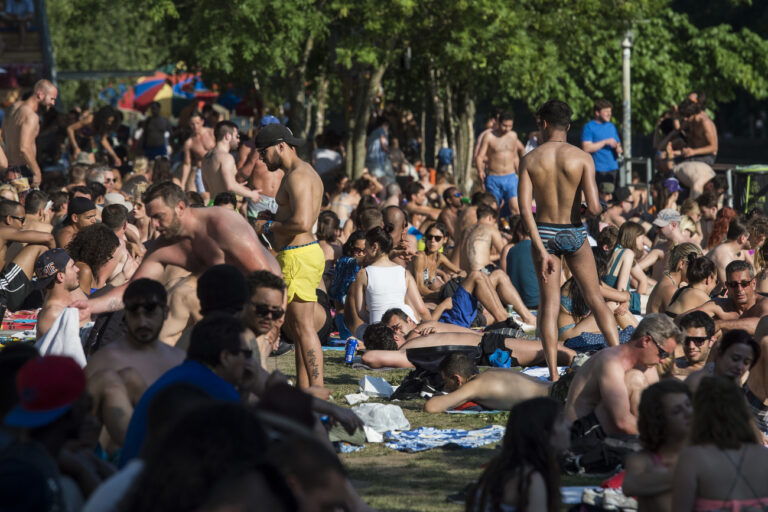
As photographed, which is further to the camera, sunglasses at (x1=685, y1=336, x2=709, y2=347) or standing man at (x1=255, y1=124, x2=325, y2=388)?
standing man at (x1=255, y1=124, x2=325, y2=388)

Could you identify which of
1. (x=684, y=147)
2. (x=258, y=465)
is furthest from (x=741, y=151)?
(x=258, y=465)

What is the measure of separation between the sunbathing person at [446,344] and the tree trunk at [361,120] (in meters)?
11.8

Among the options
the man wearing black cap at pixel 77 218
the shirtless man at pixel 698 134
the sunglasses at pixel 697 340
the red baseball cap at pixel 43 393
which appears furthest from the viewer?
the shirtless man at pixel 698 134

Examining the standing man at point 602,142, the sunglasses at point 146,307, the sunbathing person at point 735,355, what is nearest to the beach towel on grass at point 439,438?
the sunbathing person at point 735,355

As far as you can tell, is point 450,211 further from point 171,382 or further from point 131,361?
point 171,382

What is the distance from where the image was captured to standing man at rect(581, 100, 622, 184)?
58.6 ft

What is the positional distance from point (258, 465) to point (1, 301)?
27.4ft

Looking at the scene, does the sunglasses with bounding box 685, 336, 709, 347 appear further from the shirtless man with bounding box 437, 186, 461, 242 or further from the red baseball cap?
the shirtless man with bounding box 437, 186, 461, 242

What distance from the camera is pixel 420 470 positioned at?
679 cm

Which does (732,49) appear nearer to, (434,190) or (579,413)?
(434,190)

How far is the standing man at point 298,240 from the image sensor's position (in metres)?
8.10

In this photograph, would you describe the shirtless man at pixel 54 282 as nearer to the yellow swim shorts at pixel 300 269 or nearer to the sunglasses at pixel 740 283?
the yellow swim shorts at pixel 300 269

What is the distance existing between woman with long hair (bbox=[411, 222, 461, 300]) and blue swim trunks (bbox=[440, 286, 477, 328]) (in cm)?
146

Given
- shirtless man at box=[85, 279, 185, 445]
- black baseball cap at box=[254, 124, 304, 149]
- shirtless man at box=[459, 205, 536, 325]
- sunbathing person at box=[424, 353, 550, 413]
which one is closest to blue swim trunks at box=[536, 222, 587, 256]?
sunbathing person at box=[424, 353, 550, 413]
